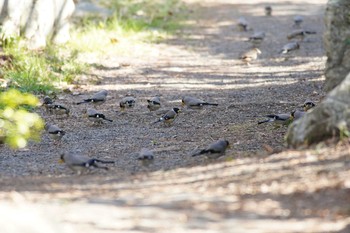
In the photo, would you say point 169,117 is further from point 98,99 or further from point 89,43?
point 89,43

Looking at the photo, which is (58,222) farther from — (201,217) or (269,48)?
(269,48)

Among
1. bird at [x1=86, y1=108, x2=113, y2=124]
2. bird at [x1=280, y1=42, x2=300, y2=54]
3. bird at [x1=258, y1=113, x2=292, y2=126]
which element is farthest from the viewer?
bird at [x1=280, y1=42, x2=300, y2=54]

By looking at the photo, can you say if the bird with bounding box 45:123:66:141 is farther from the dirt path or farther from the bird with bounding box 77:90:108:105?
the bird with bounding box 77:90:108:105

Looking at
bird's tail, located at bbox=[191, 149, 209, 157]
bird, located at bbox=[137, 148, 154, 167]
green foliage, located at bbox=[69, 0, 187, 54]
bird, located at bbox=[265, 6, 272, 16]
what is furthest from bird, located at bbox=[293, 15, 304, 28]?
bird, located at bbox=[137, 148, 154, 167]

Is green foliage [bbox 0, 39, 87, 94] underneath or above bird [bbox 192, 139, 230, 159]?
above

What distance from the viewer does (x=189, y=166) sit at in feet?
26.9

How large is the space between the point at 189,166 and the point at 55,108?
397 centimetres

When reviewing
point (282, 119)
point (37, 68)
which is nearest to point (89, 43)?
point (37, 68)

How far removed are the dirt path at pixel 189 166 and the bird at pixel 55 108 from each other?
11 cm

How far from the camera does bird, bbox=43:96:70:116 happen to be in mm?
11602

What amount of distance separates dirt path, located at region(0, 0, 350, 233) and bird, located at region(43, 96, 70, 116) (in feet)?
0.37

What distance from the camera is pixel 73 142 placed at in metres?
10.3

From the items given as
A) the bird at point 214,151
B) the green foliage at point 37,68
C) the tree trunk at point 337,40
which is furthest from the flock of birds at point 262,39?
the bird at point 214,151

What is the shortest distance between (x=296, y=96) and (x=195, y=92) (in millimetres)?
1823
